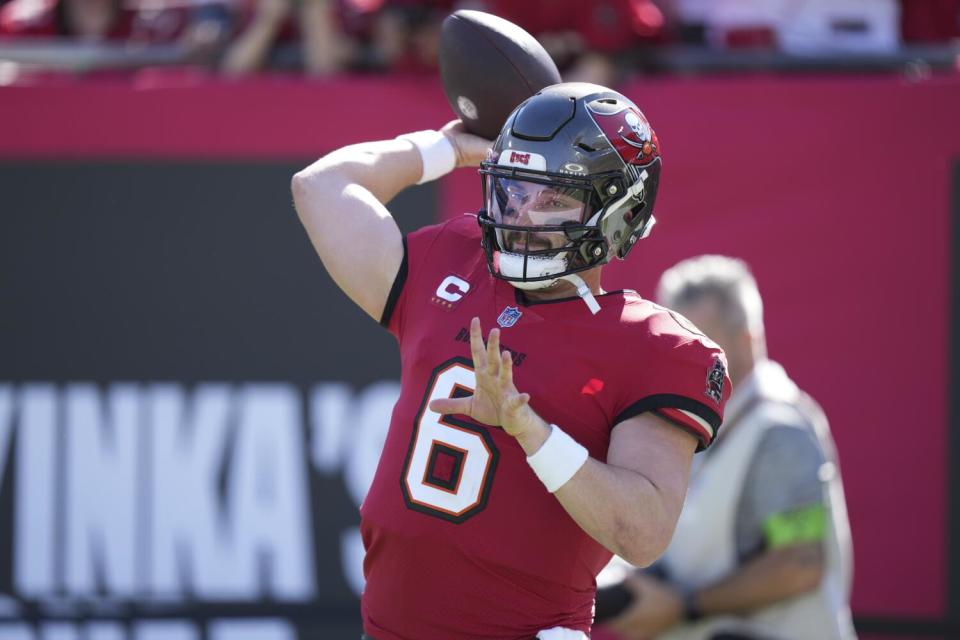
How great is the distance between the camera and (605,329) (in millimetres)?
2332

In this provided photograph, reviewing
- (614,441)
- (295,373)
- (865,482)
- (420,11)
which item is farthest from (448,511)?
(420,11)

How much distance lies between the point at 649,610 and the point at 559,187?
5.58 feet

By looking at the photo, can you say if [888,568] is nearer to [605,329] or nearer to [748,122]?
[748,122]

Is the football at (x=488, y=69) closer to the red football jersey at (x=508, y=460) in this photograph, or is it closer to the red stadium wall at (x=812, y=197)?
the red football jersey at (x=508, y=460)

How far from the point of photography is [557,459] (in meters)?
2.13

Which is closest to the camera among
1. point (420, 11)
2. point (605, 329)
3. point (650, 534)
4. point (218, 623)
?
point (650, 534)

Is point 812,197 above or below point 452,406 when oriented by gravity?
below

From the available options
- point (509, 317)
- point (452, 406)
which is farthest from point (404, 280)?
point (452, 406)

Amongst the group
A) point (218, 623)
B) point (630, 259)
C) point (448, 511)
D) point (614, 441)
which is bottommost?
point (218, 623)

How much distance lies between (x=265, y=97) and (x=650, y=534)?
9.74 ft

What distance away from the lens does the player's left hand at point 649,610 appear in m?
3.70

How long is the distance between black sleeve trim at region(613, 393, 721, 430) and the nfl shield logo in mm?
259

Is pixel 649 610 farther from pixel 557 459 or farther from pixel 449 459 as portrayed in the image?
pixel 557 459

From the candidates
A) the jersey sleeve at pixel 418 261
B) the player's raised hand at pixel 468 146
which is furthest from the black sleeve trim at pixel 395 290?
the player's raised hand at pixel 468 146
